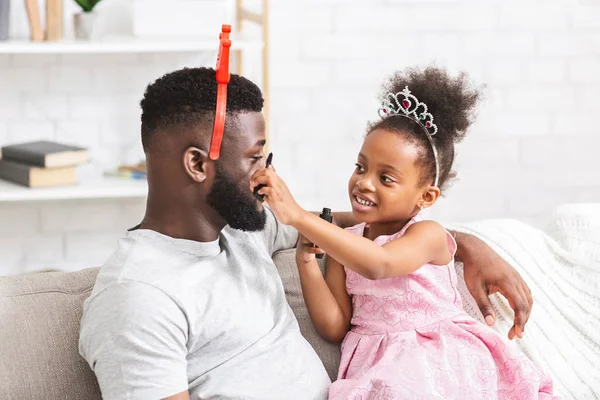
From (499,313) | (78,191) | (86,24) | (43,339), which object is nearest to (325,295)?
(499,313)

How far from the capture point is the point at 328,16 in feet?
10.2

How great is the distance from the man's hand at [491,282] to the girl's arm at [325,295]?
269 mm

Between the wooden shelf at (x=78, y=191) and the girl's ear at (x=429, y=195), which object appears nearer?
the girl's ear at (x=429, y=195)

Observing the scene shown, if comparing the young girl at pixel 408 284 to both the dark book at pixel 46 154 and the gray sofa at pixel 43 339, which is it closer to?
the gray sofa at pixel 43 339

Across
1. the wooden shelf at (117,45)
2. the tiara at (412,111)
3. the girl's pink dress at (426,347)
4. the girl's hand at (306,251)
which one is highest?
the wooden shelf at (117,45)

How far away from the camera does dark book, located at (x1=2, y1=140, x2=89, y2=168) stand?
2.69 meters

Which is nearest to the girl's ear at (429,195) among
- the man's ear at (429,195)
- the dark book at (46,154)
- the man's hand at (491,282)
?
the man's ear at (429,195)

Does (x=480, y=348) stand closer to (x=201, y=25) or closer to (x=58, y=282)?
(x=58, y=282)

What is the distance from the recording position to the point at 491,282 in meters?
1.76

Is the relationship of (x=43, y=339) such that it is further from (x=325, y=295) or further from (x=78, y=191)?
(x=78, y=191)

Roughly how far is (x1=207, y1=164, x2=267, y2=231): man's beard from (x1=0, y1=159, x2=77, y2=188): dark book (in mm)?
1404

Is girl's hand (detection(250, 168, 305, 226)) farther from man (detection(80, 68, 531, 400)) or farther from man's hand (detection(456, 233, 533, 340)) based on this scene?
man's hand (detection(456, 233, 533, 340))

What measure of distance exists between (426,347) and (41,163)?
60.9 inches

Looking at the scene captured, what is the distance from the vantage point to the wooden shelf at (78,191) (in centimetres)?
266
